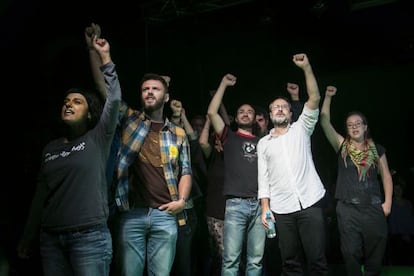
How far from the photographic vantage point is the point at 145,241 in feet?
8.71

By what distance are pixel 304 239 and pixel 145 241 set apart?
1.15 metres

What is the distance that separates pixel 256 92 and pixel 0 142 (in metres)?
3.87

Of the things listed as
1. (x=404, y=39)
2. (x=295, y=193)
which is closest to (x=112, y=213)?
(x=295, y=193)

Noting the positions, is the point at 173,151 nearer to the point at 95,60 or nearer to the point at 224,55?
the point at 95,60

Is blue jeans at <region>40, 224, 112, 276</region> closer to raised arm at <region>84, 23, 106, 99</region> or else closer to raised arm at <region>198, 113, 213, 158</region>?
raised arm at <region>84, 23, 106, 99</region>

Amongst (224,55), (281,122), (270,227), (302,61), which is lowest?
(270,227)

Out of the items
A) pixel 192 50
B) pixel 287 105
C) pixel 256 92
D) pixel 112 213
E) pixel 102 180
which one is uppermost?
pixel 192 50

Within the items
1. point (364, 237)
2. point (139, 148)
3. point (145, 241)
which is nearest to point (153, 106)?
point (139, 148)

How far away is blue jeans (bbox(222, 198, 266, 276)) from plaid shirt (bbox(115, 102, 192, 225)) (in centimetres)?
73

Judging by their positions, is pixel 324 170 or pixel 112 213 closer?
pixel 112 213

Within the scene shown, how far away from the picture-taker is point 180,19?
593 cm

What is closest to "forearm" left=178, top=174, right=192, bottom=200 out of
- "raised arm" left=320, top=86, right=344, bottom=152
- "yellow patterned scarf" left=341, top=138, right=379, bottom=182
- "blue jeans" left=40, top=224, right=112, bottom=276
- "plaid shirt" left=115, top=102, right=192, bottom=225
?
"plaid shirt" left=115, top=102, right=192, bottom=225

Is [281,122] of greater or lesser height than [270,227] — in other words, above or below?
above

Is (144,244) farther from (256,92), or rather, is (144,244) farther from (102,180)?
(256,92)
